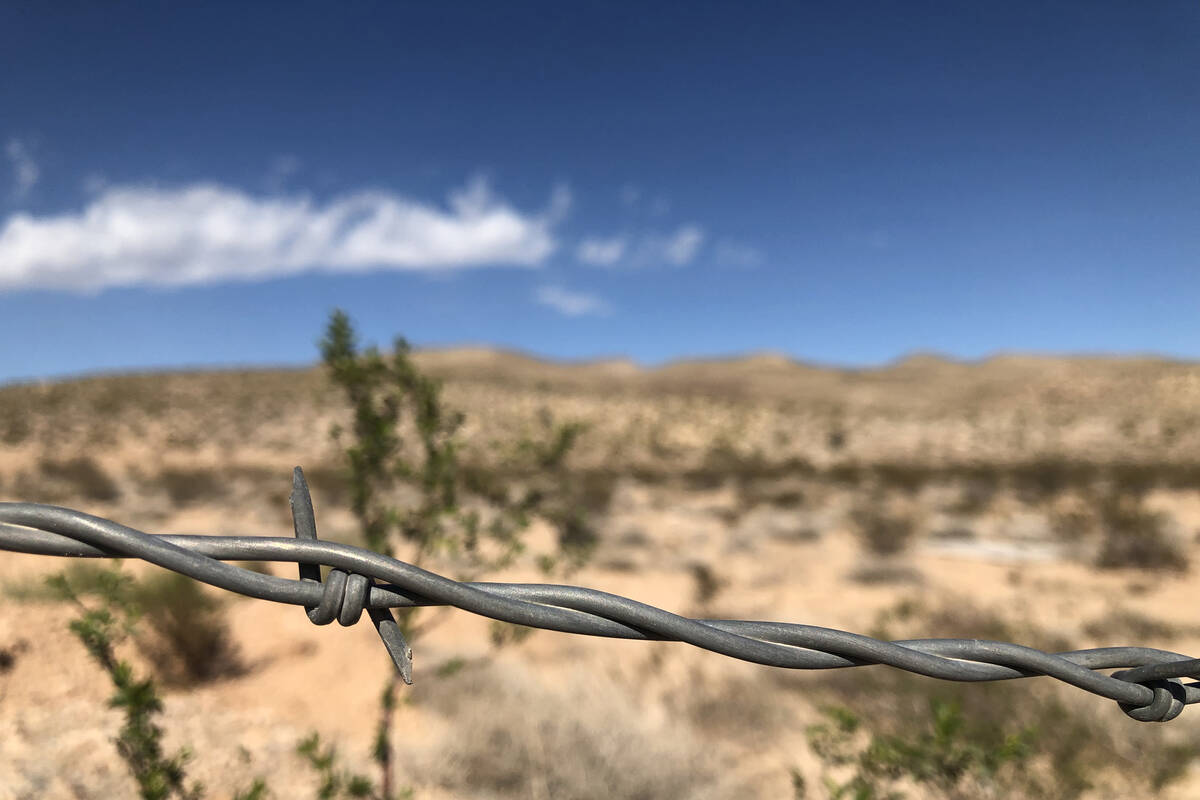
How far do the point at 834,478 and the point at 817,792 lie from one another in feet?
43.4

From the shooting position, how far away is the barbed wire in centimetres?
83

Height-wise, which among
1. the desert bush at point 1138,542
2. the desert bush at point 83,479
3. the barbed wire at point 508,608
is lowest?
the desert bush at point 83,479

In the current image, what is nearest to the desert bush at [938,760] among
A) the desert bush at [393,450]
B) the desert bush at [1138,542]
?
the desert bush at [393,450]

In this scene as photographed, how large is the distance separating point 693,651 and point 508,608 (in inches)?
207

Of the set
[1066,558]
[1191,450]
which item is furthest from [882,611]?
[1191,450]

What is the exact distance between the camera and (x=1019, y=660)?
101cm

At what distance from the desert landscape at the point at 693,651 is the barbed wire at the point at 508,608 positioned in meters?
1.57

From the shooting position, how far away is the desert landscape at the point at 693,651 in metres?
3.47

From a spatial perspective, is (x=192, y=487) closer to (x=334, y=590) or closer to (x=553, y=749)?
(x=553, y=749)

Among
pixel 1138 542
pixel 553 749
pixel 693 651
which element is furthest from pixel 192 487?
pixel 1138 542

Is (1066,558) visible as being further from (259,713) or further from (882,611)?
(259,713)

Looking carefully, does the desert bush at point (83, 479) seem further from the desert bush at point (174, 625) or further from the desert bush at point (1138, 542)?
the desert bush at point (1138, 542)

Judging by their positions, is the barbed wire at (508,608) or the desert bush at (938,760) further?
the desert bush at (938,760)

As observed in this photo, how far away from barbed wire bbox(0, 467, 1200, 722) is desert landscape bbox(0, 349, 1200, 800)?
5.14ft
